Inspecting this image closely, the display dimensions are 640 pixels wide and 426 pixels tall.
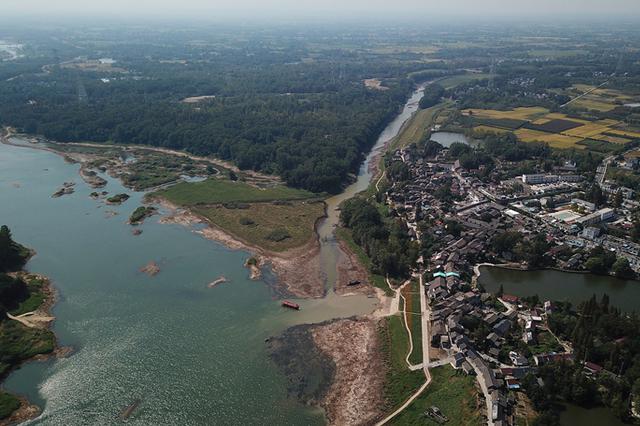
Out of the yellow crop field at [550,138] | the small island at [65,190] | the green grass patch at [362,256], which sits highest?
the yellow crop field at [550,138]

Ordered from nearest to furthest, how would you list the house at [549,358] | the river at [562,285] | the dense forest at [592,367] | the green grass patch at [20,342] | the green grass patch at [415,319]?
the dense forest at [592,367], the house at [549,358], the green grass patch at [20,342], the green grass patch at [415,319], the river at [562,285]

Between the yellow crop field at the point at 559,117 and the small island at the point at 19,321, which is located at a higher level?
the yellow crop field at the point at 559,117

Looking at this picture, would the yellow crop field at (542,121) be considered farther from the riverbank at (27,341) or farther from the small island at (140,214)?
the riverbank at (27,341)

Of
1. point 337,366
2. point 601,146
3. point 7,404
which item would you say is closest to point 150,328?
point 7,404

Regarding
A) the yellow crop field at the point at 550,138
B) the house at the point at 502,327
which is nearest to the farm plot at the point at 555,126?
the yellow crop field at the point at 550,138

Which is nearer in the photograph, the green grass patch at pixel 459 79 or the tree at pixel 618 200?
the tree at pixel 618 200

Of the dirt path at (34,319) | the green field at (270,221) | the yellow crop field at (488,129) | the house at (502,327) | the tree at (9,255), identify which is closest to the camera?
the house at (502,327)

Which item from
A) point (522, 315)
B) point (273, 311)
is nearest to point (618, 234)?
point (522, 315)

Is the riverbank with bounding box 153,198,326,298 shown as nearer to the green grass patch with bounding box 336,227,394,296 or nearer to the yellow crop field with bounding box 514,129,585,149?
the green grass patch with bounding box 336,227,394,296
